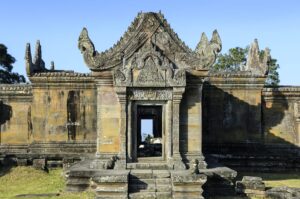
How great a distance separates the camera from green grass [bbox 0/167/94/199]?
14.0 meters

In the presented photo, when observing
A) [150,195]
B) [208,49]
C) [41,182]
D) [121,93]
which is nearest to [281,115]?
[208,49]

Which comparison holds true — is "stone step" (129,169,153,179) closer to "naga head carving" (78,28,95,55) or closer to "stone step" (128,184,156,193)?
"stone step" (128,184,156,193)

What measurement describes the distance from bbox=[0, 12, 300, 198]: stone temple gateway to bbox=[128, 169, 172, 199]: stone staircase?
1.2 inches

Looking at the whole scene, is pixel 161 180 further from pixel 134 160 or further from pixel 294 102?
pixel 294 102

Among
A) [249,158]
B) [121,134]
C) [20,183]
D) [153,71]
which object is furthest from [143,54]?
[249,158]

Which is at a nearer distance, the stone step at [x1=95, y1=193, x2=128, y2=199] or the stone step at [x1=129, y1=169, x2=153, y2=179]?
the stone step at [x1=95, y1=193, x2=128, y2=199]

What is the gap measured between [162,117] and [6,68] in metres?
27.7

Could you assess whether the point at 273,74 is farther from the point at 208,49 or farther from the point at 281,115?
the point at 208,49

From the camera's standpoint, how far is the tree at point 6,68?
124ft

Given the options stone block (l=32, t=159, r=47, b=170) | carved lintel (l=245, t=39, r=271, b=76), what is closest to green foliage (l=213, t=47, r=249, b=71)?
carved lintel (l=245, t=39, r=271, b=76)

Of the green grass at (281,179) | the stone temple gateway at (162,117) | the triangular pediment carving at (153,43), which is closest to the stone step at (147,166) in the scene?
the stone temple gateway at (162,117)

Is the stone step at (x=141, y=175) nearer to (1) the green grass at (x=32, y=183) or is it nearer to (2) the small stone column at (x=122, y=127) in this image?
(2) the small stone column at (x=122, y=127)

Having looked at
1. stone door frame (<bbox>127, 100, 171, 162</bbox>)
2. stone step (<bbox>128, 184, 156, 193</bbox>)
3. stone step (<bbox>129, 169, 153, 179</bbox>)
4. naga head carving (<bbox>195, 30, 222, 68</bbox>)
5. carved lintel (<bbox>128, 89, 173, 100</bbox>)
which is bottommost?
stone step (<bbox>128, 184, 156, 193</bbox>)

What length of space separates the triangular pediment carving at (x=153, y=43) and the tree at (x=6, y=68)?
25.2 m
